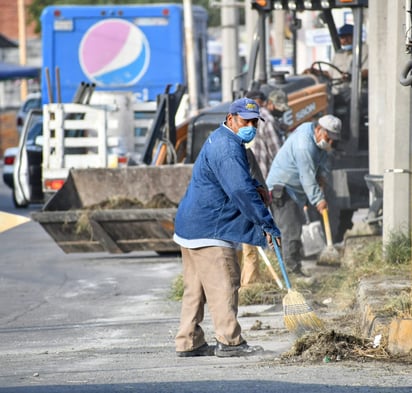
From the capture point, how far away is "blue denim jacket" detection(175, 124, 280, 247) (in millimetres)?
8398

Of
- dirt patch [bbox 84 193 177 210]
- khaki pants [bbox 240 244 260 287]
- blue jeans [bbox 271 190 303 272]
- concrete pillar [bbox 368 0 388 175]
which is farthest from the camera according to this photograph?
dirt patch [bbox 84 193 177 210]

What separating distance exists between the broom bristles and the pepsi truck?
51.8 ft

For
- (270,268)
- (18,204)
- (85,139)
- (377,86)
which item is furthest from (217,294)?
(18,204)

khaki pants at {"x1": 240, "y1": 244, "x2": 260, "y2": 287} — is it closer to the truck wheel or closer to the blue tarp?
the truck wheel

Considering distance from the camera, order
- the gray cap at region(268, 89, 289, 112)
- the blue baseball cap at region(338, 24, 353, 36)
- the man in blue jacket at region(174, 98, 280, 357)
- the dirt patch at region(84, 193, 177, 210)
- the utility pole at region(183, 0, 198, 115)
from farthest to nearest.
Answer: the utility pole at region(183, 0, 198, 115) < the blue baseball cap at region(338, 24, 353, 36) < the dirt patch at region(84, 193, 177, 210) < the gray cap at region(268, 89, 289, 112) < the man in blue jacket at region(174, 98, 280, 357)

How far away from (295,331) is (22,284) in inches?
208

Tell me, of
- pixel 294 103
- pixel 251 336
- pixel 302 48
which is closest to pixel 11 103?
pixel 302 48

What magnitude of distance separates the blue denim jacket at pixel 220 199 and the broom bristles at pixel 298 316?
609mm

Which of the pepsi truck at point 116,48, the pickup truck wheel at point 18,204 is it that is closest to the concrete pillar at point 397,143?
the pickup truck wheel at point 18,204

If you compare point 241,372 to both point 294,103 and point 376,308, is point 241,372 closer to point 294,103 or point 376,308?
point 376,308

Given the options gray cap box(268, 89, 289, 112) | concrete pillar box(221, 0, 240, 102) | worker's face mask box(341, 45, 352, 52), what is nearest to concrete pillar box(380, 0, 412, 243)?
gray cap box(268, 89, 289, 112)

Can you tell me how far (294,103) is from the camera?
598 inches

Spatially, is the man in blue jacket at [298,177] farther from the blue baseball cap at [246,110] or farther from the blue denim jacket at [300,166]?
the blue baseball cap at [246,110]

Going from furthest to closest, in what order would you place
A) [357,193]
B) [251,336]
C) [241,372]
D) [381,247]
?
[357,193], [381,247], [251,336], [241,372]
